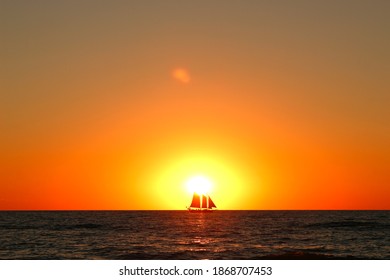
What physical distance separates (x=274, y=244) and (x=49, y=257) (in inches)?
1222

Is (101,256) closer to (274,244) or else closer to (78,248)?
(78,248)

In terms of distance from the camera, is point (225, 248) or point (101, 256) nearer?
point (101, 256)

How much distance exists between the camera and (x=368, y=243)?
273 feet

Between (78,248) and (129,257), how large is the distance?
45.1 feet

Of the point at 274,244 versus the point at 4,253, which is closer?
the point at 4,253

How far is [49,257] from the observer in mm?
59719

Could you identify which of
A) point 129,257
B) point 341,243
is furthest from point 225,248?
point 341,243

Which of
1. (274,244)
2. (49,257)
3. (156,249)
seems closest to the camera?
(49,257)

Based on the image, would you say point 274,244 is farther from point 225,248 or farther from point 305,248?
point 225,248

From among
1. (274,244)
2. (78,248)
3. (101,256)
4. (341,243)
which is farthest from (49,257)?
(341,243)
